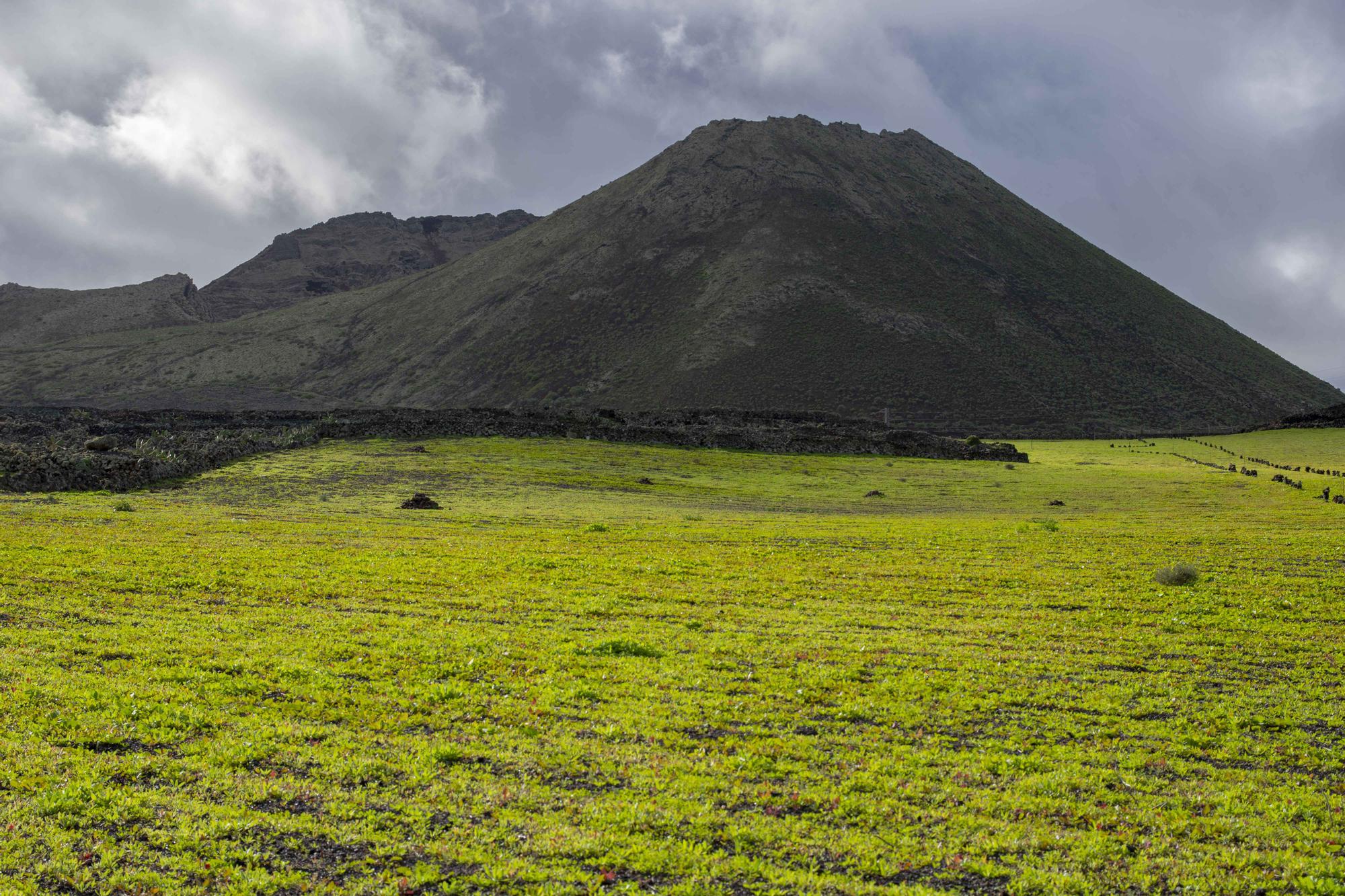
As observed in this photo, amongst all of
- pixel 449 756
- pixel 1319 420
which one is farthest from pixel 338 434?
pixel 1319 420

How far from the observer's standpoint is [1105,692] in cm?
1414

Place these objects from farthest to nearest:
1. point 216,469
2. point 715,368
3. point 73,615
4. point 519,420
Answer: point 715,368
point 519,420
point 216,469
point 73,615

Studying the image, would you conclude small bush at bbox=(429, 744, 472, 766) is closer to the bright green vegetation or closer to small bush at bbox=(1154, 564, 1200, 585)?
the bright green vegetation

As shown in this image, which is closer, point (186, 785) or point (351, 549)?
point (186, 785)

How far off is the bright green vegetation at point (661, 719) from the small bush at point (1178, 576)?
569 mm

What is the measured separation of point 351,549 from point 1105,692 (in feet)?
73.5

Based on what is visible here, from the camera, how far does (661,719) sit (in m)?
12.3

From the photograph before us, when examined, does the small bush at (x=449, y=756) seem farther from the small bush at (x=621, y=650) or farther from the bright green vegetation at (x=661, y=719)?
the small bush at (x=621, y=650)

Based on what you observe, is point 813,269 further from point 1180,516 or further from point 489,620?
point 489,620

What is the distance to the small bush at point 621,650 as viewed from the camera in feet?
52.2

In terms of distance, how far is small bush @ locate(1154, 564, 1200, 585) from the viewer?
22859mm

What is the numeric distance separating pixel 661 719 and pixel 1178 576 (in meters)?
17.4

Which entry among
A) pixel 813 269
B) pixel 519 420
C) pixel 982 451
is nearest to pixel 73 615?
pixel 519 420

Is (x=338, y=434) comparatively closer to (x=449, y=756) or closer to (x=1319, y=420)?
(x=449, y=756)
